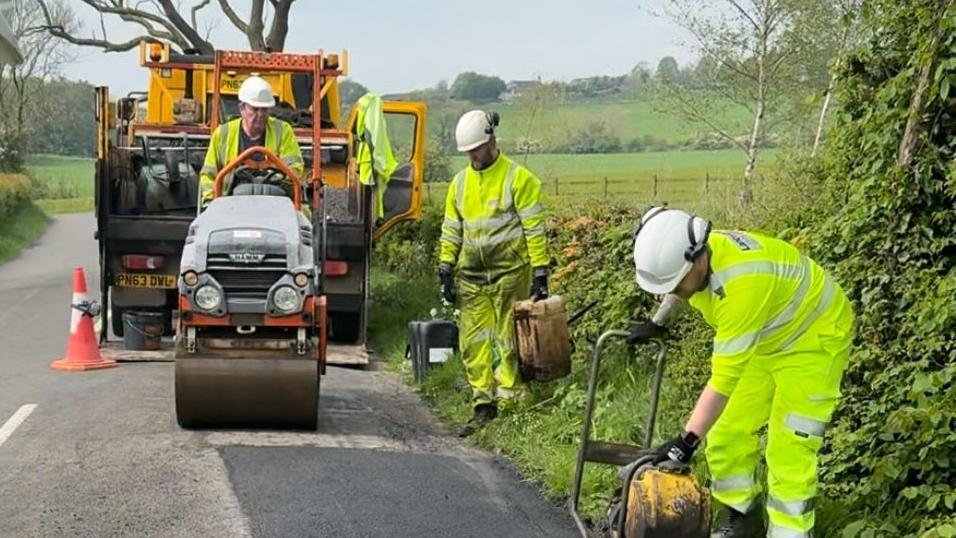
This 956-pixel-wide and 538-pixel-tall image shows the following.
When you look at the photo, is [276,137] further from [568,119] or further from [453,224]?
[568,119]

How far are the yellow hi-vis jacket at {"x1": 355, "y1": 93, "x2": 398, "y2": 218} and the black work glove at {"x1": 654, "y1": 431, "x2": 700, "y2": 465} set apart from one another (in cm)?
787

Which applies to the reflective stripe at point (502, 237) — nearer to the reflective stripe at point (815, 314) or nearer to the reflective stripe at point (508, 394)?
the reflective stripe at point (508, 394)

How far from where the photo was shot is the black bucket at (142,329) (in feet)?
34.6

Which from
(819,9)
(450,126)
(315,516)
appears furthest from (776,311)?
(450,126)

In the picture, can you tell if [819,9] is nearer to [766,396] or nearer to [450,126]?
[450,126]

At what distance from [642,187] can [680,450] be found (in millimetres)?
17122

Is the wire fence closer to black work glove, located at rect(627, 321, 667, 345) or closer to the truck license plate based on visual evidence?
the truck license plate

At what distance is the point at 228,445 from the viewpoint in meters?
7.33

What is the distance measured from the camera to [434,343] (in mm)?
10297

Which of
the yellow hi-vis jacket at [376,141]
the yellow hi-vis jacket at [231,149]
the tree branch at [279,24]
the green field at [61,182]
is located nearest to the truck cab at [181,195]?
the yellow hi-vis jacket at [376,141]

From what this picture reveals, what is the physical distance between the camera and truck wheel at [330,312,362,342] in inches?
462

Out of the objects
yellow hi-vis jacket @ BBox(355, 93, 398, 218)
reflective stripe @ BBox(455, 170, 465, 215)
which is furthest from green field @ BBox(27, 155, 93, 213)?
reflective stripe @ BBox(455, 170, 465, 215)

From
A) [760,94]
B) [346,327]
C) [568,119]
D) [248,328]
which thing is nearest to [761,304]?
[248,328]

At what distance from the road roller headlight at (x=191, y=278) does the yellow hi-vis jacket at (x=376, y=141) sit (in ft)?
16.1
